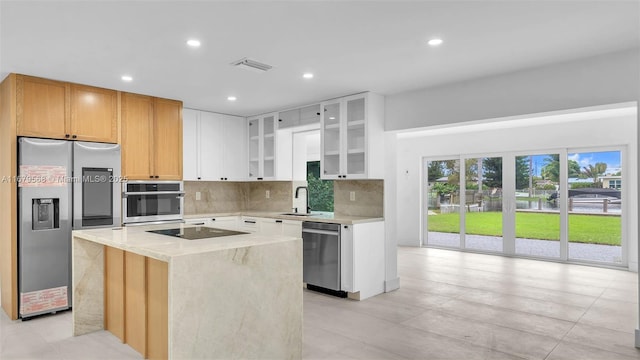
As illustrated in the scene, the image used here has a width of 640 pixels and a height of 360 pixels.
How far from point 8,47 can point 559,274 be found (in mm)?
7116

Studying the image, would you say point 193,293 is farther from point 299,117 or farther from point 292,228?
point 299,117

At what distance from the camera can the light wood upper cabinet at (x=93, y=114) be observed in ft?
14.1

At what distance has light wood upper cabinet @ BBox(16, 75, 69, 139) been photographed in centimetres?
393

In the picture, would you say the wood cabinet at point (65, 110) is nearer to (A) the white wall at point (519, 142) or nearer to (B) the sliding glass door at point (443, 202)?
(A) the white wall at point (519, 142)

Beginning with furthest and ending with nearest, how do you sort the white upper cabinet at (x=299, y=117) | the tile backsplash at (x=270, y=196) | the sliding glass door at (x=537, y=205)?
the sliding glass door at (x=537, y=205) < the tile backsplash at (x=270, y=196) < the white upper cabinet at (x=299, y=117)

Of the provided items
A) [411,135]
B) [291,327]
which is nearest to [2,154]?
[291,327]

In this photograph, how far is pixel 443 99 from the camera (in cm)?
445

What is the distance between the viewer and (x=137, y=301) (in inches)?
124

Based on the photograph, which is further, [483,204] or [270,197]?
[483,204]

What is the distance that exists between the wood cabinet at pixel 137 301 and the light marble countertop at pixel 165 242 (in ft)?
0.58

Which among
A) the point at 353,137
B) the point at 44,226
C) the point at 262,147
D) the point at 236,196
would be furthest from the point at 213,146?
the point at 44,226

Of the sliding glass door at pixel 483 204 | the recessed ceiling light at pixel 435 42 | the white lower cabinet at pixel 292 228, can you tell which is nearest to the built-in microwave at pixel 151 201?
the white lower cabinet at pixel 292 228

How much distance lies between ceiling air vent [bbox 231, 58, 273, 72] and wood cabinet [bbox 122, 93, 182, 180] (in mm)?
1833

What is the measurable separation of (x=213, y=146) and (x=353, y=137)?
2.26 meters
